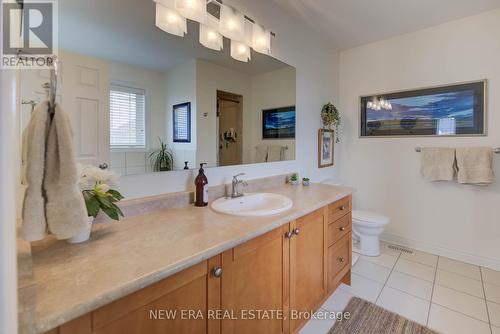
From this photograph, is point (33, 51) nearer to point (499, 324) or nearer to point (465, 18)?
point (499, 324)

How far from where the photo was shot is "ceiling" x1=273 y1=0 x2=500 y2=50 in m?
1.99

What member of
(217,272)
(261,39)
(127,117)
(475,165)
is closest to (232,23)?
(261,39)

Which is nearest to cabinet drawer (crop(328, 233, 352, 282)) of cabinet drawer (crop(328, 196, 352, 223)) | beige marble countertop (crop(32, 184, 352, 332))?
cabinet drawer (crop(328, 196, 352, 223))

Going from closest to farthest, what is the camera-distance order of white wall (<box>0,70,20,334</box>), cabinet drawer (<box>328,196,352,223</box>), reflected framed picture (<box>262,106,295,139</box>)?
1. white wall (<box>0,70,20,334</box>)
2. cabinet drawer (<box>328,196,352,223</box>)
3. reflected framed picture (<box>262,106,295,139</box>)

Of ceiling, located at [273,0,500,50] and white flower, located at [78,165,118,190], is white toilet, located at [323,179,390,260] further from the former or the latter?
white flower, located at [78,165,118,190]

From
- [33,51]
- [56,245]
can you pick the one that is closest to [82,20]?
[33,51]

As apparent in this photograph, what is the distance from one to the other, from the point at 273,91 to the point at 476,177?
6.53 feet

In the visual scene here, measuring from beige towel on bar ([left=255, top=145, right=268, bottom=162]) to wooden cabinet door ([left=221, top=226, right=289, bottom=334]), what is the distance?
0.86m

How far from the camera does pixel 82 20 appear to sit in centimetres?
101

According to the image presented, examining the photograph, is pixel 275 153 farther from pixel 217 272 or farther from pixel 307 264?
pixel 217 272

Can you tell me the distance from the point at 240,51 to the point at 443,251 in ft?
9.15

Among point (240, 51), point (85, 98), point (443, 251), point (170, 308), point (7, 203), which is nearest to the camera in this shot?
point (7, 203)

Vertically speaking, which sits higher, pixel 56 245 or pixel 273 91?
pixel 273 91

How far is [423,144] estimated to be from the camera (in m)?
2.47
